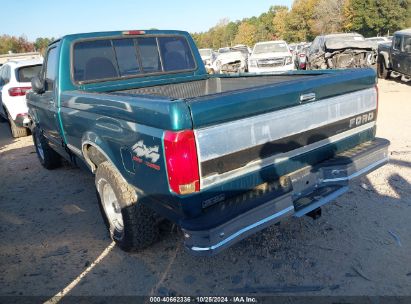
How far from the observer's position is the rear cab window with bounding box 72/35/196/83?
400 cm

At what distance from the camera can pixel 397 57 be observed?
39.9 feet

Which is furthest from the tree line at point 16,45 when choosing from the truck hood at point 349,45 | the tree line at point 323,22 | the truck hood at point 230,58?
the truck hood at point 349,45

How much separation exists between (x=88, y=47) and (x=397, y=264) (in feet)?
12.5

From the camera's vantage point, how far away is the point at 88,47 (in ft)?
13.3

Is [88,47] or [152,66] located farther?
[152,66]

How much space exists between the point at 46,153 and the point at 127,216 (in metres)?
3.52

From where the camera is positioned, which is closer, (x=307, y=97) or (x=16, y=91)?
(x=307, y=97)

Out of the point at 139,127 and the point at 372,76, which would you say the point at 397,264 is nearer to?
the point at 372,76

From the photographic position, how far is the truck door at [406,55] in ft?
37.3

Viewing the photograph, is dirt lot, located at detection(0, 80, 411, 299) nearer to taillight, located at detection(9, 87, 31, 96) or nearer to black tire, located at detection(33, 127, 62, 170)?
black tire, located at detection(33, 127, 62, 170)

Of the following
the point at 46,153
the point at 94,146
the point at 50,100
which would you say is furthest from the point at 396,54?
the point at 94,146

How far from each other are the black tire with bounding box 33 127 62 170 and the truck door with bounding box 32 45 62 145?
2.22 ft

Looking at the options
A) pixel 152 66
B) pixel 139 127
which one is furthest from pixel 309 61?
pixel 139 127

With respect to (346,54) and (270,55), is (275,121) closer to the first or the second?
(346,54)
